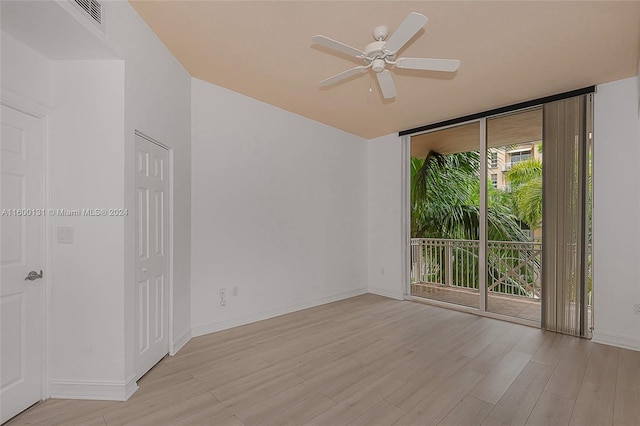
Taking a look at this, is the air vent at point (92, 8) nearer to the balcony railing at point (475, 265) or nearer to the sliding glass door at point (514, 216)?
the sliding glass door at point (514, 216)

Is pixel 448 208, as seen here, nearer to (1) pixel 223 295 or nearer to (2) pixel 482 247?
(2) pixel 482 247

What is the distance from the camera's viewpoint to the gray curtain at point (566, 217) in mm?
3402

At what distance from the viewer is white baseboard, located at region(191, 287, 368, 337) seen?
3.39 metres

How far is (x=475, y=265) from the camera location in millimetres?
5422

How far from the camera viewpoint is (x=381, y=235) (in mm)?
5457

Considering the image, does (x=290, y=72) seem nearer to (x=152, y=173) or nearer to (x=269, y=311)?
(x=152, y=173)

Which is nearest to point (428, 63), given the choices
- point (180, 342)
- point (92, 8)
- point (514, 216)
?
point (92, 8)

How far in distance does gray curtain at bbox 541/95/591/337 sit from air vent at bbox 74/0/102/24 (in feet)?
14.8

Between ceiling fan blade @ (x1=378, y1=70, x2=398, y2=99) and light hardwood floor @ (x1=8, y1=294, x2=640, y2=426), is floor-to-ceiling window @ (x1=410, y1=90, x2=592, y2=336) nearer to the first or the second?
light hardwood floor @ (x1=8, y1=294, x2=640, y2=426)

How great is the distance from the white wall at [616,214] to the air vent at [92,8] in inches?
188

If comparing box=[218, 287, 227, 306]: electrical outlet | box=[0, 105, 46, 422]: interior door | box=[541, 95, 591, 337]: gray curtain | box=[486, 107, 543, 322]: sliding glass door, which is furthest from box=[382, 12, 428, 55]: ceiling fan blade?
box=[218, 287, 227, 306]: electrical outlet

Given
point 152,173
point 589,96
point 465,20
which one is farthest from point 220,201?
point 589,96

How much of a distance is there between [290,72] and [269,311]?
296 centimetres

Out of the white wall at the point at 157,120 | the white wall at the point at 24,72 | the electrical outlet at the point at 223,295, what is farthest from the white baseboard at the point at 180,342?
the white wall at the point at 24,72
